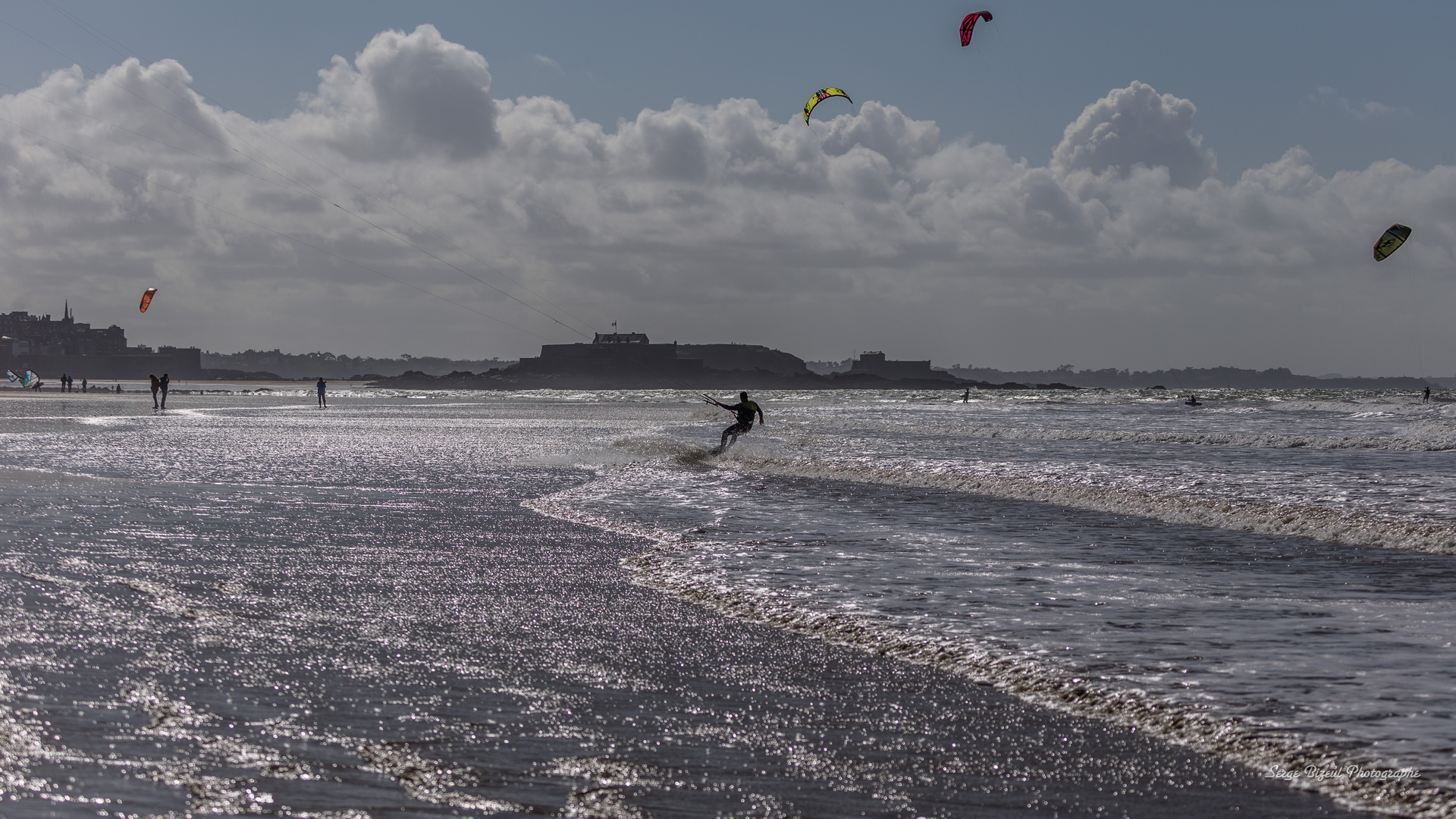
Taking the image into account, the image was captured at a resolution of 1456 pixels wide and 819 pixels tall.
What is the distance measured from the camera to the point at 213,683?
5277 millimetres

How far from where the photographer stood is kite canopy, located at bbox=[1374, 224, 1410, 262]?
3359cm

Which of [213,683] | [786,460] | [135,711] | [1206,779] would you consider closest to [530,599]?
[213,683]

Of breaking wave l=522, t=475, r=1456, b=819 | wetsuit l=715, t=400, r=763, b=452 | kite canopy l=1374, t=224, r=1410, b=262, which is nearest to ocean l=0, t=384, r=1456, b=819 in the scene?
breaking wave l=522, t=475, r=1456, b=819

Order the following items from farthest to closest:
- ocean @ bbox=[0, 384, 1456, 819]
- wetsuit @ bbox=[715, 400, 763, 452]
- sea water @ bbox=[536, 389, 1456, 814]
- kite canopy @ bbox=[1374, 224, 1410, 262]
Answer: kite canopy @ bbox=[1374, 224, 1410, 262]
wetsuit @ bbox=[715, 400, 763, 452]
sea water @ bbox=[536, 389, 1456, 814]
ocean @ bbox=[0, 384, 1456, 819]

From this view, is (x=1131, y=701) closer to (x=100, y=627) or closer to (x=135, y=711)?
(x=135, y=711)

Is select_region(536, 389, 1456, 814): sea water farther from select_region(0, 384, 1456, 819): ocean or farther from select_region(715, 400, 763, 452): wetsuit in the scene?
select_region(715, 400, 763, 452): wetsuit

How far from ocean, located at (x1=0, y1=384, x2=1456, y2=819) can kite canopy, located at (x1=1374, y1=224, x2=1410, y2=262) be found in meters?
22.7

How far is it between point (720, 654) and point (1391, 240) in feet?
118

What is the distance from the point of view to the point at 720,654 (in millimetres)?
6250

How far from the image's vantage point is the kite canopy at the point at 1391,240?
1323 inches

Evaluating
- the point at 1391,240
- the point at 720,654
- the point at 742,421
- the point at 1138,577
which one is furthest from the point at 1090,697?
the point at 1391,240

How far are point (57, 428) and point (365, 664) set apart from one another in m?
32.4

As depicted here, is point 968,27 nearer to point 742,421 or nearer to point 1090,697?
point 742,421

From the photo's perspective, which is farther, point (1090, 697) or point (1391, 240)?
point (1391, 240)
